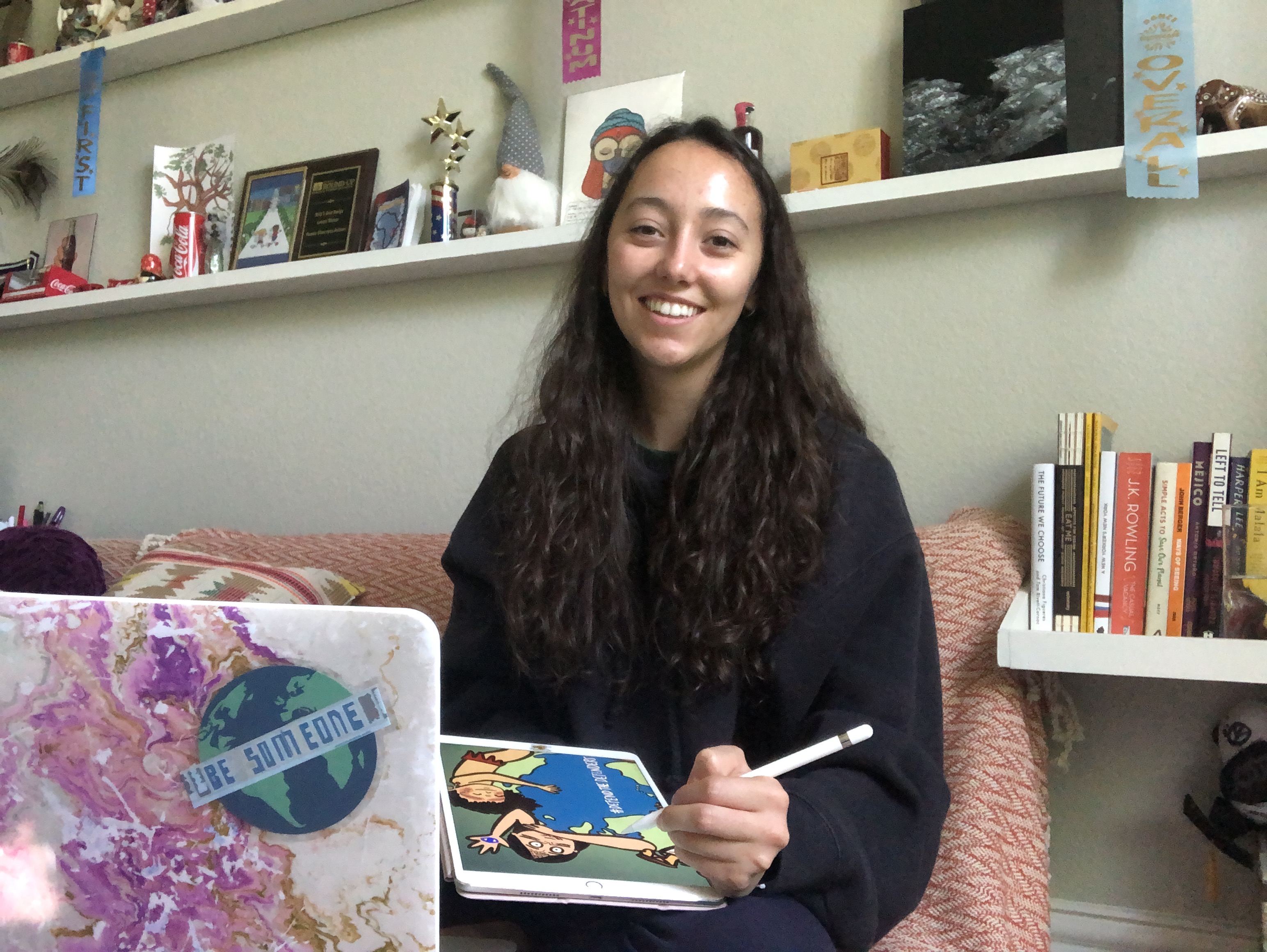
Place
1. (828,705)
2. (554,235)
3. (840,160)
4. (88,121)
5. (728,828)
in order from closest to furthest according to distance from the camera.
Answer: (728,828) < (828,705) < (840,160) < (554,235) < (88,121)

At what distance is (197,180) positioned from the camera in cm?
196

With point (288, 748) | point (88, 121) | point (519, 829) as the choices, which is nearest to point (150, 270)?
point (88, 121)

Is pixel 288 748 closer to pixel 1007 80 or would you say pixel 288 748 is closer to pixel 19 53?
pixel 1007 80

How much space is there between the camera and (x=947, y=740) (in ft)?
3.47

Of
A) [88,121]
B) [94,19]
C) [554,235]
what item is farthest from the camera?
[94,19]

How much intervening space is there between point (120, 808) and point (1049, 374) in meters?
1.21

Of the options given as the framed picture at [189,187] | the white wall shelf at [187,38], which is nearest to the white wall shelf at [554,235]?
the white wall shelf at [187,38]

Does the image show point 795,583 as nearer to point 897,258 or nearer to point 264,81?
point 897,258

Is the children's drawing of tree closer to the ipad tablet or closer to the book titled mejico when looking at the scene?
the ipad tablet

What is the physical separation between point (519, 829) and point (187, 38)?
1.90 meters

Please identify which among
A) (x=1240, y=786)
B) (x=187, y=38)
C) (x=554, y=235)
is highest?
(x=187, y=38)

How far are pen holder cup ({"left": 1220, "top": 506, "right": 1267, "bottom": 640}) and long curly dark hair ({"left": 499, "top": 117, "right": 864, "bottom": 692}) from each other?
1.32 feet

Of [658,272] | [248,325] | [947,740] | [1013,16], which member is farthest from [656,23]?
[947,740]

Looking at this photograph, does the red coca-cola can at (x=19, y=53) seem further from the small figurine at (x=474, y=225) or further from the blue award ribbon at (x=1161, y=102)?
the blue award ribbon at (x=1161, y=102)
